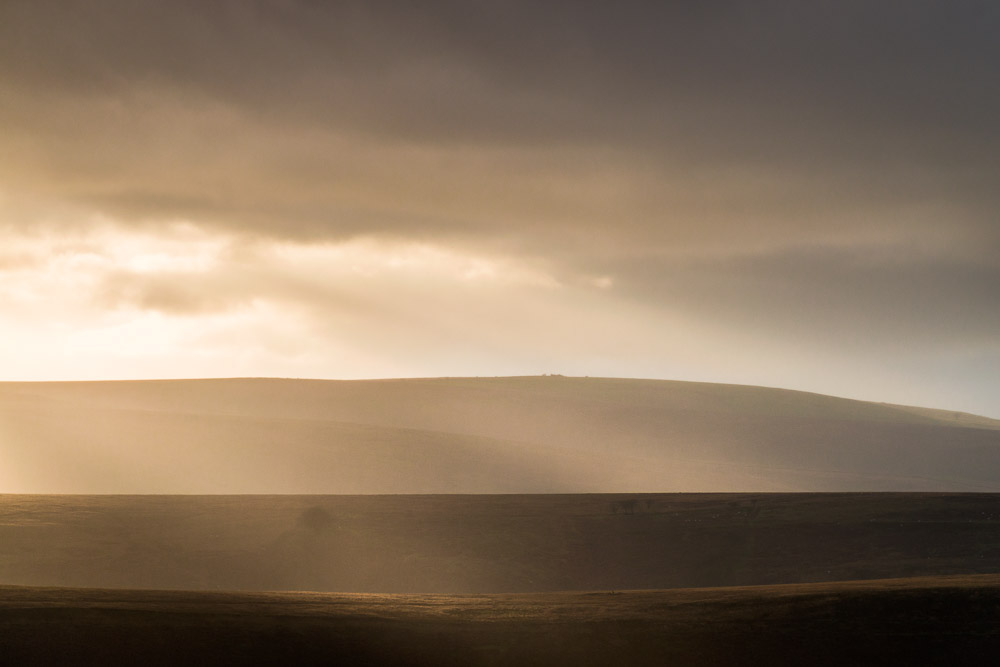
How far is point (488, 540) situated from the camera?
13078 mm

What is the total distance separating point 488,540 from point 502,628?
21.2 ft

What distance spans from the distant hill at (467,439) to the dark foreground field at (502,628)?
2452 cm

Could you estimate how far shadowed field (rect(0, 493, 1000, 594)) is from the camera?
12055 millimetres

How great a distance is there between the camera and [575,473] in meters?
37.4

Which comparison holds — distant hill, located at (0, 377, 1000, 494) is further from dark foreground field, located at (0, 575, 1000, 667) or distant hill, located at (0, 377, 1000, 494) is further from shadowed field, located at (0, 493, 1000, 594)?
dark foreground field, located at (0, 575, 1000, 667)

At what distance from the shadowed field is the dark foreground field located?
4550mm

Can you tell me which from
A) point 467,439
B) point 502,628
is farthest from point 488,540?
point 467,439

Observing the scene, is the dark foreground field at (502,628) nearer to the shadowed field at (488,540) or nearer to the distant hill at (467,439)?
the shadowed field at (488,540)

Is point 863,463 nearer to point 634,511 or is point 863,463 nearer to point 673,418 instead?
point 673,418

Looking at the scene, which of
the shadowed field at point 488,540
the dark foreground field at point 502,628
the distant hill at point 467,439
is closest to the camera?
the dark foreground field at point 502,628

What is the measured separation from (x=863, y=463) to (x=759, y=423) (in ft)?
32.4

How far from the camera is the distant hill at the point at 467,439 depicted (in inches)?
1356

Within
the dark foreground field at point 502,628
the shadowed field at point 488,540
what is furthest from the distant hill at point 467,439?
the dark foreground field at point 502,628

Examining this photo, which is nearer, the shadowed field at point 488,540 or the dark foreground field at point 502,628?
the dark foreground field at point 502,628
